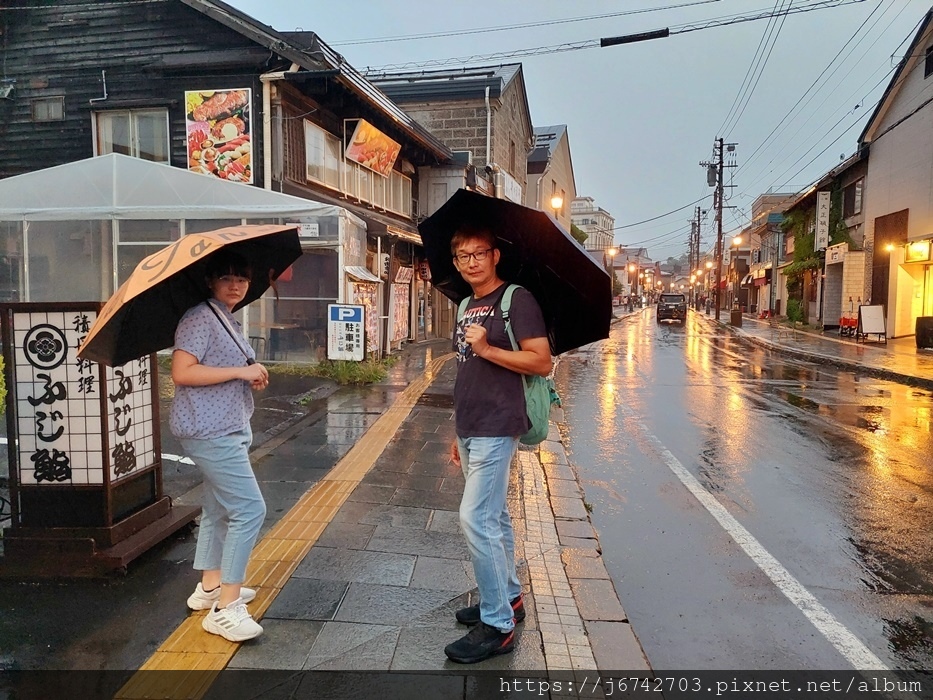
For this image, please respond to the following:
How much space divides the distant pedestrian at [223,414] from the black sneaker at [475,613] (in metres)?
0.98

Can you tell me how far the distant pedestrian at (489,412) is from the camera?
9.18 feet

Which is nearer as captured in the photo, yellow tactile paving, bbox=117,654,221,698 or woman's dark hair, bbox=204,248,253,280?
yellow tactile paving, bbox=117,654,221,698

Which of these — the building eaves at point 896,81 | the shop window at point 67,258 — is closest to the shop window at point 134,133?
the shop window at point 67,258

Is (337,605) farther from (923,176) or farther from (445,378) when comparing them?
(923,176)

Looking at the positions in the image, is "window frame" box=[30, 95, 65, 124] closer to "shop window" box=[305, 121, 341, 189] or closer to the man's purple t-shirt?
"shop window" box=[305, 121, 341, 189]

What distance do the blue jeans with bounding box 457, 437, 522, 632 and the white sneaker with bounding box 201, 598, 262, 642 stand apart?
109cm

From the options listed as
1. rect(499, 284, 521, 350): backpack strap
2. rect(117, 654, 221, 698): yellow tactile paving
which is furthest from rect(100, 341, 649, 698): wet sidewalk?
rect(499, 284, 521, 350): backpack strap

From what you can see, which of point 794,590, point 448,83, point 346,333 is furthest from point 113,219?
point 448,83

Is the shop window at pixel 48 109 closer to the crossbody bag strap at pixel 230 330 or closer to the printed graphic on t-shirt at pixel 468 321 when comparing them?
the crossbody bag strap at pixel 230 330

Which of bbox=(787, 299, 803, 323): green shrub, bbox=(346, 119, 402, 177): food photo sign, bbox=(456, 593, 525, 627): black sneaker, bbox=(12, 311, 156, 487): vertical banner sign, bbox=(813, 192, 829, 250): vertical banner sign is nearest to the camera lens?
bbox=(456, 593, 525, 627): black sneaker

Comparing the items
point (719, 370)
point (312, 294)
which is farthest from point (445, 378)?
point (719, 370)

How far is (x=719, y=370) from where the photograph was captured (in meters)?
15.2

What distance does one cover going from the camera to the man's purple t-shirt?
2826 mm

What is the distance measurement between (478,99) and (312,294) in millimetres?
15382
